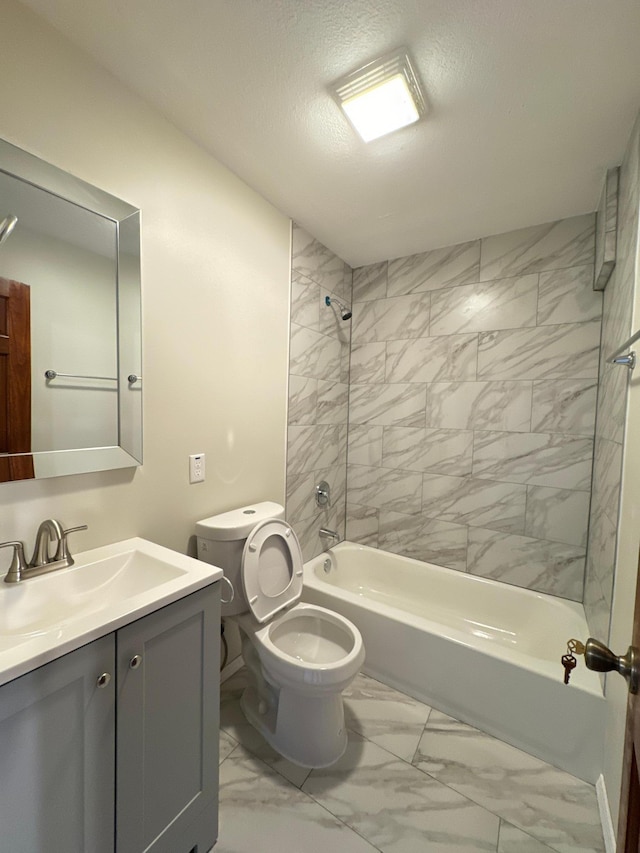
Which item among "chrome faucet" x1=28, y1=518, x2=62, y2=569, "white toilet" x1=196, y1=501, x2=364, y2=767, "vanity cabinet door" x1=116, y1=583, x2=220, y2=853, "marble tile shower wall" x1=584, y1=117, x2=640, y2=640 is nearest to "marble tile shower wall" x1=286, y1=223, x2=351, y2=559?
"white toilet" x1=196, y1=501, x2=364, y2=767

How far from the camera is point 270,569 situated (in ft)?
5.34

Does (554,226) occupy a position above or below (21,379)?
above

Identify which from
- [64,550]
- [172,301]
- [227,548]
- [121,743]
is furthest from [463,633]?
[172,301]

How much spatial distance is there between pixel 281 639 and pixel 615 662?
1366 mm

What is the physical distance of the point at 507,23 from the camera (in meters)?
0.99

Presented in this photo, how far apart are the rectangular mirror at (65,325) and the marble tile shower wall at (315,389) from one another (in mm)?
975

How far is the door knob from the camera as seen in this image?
551 millimetres

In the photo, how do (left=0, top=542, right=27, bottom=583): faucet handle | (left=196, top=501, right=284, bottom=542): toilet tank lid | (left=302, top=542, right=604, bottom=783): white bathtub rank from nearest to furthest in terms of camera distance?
(left=0, top=542, right=27, bottom=583): faucet handle, (left=302, top=542, right=604, bottom=783): white bathtub, (left=196, top=501, right=284, bottom=542): toilet tank lid

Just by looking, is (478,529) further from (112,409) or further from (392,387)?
(112,409)

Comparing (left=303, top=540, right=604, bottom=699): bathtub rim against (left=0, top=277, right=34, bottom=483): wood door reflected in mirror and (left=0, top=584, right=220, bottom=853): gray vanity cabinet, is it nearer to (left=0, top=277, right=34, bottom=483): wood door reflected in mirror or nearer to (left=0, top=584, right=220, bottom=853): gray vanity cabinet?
(left=0, top=584, right=220, bottom=853): gray vanity cabinet

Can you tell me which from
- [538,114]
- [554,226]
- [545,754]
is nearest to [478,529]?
[545,754]

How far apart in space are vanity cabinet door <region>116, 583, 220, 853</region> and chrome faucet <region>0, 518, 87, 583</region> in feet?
1.31

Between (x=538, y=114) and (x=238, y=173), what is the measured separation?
124cm

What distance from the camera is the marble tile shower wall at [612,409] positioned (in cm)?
128
